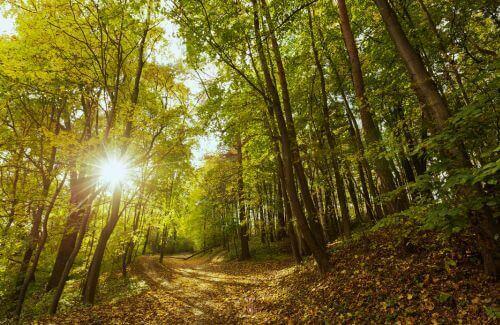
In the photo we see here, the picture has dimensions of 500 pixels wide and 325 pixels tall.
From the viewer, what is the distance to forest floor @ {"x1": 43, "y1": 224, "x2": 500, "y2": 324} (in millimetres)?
4152

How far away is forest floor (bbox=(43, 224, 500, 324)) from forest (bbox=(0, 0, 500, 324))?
39 mm

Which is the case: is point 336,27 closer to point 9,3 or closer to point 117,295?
point 9,3

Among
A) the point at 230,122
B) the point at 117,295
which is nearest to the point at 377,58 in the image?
the point at 230,122

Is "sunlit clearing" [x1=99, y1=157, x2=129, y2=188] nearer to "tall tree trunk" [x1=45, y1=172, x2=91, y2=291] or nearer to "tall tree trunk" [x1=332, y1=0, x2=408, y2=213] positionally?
"tall tree trunk" [x1=45, y1=172, x2=91, y2=291]

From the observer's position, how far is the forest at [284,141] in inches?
162

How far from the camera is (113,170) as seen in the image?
9875mm

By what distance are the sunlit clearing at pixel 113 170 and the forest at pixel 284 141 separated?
0.21ft

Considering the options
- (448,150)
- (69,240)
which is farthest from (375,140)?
(69,240)

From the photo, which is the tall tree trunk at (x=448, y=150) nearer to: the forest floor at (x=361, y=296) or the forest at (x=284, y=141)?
the forest at (x=284, y=141)

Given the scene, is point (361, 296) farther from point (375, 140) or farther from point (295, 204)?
point (375, 140)

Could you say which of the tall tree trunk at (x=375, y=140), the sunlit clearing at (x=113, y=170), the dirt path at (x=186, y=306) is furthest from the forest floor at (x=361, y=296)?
the sunlit clearing at (x=113, y=170)

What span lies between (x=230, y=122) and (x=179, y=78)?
14.0 ft

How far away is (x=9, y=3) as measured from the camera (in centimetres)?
798

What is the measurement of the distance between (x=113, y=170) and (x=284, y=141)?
22.1 feet
